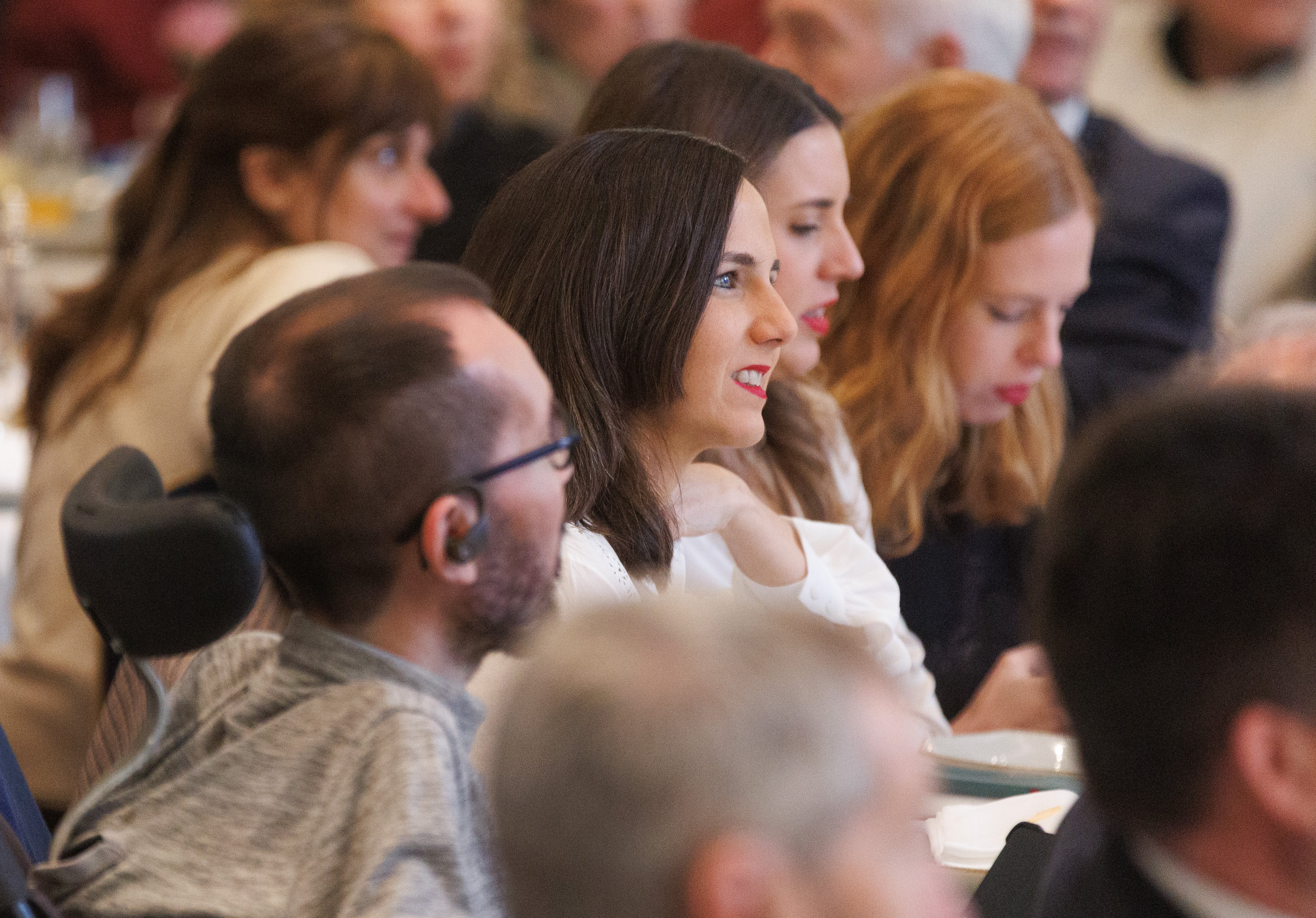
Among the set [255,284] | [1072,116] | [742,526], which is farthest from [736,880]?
[1072,116]

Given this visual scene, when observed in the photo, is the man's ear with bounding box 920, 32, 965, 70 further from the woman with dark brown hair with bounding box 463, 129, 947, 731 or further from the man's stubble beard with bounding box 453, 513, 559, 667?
the man's stubble beard with bounding box 453, 513, 559, 667

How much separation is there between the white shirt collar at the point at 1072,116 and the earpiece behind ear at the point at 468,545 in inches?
80.1

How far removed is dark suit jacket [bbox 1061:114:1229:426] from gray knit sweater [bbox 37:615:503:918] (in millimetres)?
1869

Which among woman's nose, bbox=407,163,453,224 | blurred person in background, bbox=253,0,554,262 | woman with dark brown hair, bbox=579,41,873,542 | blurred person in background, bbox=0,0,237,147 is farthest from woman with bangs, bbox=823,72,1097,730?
blurred person in background, bbox=0,0,237,147

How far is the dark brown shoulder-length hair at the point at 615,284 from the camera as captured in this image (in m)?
1.18

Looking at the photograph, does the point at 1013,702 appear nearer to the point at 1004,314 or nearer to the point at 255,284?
the point at 1004,314

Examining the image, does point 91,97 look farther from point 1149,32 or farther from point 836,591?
point 836,591

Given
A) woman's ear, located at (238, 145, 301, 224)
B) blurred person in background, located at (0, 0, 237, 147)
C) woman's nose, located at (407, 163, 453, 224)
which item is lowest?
blurred person in background, located at (0, 0, 237, 147)

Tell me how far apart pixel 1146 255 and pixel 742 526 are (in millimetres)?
1514

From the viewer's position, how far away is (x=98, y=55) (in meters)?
5.10

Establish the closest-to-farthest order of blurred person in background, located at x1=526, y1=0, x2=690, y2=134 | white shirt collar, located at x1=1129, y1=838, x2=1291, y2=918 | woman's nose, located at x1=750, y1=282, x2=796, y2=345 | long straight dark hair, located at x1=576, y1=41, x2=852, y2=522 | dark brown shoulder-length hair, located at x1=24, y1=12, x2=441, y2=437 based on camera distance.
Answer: white shirt collar, located at x1=1129, y1=838, x2=1291, y2=918 < woman's nose, located at x1=750, y1=282, x2=796, y2=345 < long straight dark hair, located at x1=576, y1=41, x2=852, y2=522 < dark brown shoulder-length hair, located at x1=24, y1=12, x2=441, y2=437 < blurred person in background, located at x1=526, y1=0, x2=690, y2=134

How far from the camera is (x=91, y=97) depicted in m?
5.18

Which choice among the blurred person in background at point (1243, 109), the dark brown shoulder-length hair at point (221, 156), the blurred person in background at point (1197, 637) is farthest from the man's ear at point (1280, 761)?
the blurred person in background at point (1243, 109)

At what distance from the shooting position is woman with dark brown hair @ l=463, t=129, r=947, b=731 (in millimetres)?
1183
